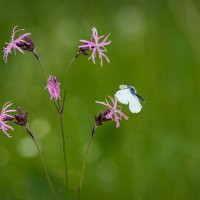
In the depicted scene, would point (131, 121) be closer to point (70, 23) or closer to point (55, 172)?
point (55, 172)

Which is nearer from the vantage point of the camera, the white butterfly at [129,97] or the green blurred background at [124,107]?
the white butterfly at [129,97]

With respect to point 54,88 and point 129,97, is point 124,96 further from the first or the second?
point 54,88

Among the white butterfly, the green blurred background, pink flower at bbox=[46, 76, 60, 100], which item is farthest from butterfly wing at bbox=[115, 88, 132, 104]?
the green blurred background

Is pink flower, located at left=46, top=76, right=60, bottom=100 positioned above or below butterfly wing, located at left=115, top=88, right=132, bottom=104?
above

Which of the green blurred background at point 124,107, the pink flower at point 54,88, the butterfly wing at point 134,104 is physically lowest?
the butterfly wing at point 134,104

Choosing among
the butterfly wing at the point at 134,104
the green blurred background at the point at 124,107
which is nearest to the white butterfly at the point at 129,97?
the butterfly wing at the point at 134,104

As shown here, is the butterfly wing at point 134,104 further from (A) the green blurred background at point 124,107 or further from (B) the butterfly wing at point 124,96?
(A) the green blurred background at point 124,107

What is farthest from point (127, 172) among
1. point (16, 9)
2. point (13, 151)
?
point (16, 9)

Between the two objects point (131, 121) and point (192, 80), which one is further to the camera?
point (192, 80)

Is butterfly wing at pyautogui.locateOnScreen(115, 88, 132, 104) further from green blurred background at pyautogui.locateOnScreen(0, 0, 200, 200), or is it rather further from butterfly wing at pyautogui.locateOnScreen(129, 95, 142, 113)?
green blurred background at pyautogui.locateOnScreen(0, 0, 200, 200)
